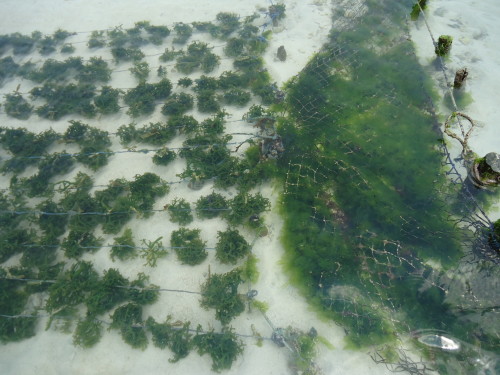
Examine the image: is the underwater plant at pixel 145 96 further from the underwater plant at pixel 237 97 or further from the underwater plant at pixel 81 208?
the underwater plant at pixel 81 208

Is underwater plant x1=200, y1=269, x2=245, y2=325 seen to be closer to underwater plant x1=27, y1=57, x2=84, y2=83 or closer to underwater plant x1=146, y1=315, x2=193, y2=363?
underwater plant x1=146, y1=315, x2=193, y2=363

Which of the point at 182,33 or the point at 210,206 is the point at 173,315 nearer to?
the point at 210,206

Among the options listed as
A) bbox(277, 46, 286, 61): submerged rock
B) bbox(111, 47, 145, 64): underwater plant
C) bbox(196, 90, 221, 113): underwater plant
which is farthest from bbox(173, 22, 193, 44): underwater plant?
bbox(277, 46, 286, 61): submerged rock

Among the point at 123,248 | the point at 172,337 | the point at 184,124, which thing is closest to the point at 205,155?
the point at 184,124

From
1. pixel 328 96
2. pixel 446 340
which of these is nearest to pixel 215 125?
pixel 328 96

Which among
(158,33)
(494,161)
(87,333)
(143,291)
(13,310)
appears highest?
(494,161)

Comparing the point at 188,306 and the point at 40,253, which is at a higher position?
the point at 188,306
